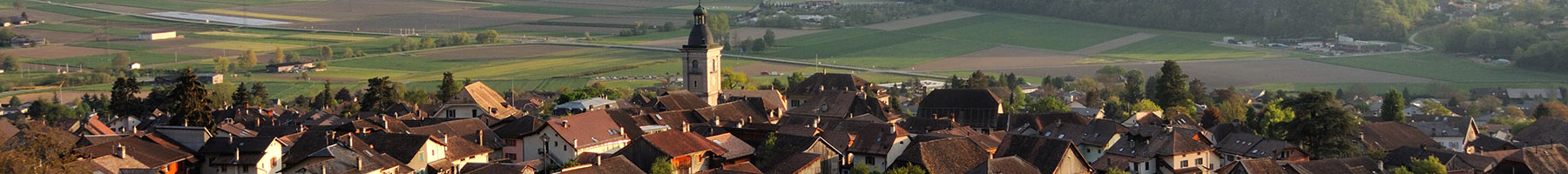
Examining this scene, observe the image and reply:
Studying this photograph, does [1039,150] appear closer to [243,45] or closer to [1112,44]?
[1112,44]

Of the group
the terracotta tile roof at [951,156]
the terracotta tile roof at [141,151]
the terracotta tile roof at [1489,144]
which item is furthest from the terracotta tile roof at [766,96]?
the terracotta tile roof at [141,151]

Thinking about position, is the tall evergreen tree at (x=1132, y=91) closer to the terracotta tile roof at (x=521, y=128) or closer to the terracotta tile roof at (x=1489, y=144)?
the terracotta tile roof at (x=1489, y=144)

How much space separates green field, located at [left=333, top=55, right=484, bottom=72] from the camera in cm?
13400

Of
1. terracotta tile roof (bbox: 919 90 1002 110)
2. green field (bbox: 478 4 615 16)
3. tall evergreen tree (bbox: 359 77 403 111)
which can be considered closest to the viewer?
terracotta tile roof (bbox: 919 90 1002 110)

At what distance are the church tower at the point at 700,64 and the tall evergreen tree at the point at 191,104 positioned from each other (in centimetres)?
1847

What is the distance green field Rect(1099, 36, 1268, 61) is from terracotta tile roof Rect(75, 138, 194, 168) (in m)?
97.4

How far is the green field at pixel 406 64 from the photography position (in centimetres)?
13400

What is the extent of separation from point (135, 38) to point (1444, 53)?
88.8 metres

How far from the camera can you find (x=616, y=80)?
374ft

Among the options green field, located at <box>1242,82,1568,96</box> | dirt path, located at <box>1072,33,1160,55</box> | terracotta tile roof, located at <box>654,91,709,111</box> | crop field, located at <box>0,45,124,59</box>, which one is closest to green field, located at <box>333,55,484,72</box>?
crop field, located at <box>0,45,124,59</box>

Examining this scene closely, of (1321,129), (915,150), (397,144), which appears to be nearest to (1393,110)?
(1321,129)

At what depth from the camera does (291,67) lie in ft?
427

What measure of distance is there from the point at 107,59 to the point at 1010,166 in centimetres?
10364

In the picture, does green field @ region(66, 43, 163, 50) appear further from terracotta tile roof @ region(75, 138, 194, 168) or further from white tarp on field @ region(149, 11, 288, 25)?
terracotta tile roof @ region(75, 138, 194, 168)
